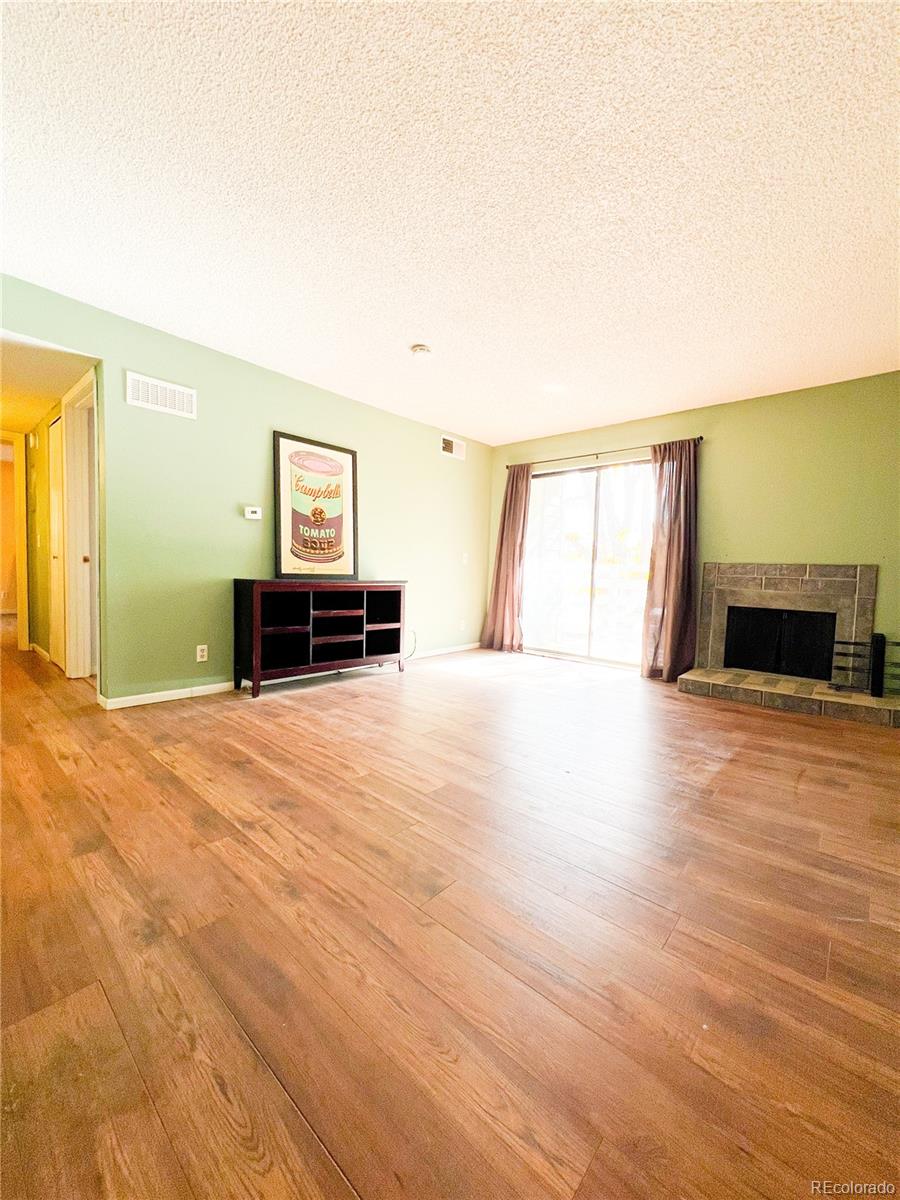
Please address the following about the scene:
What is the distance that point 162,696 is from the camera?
10.3ft

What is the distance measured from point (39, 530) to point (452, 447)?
4.33 metres

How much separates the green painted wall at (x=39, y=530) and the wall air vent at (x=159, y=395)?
4.89ft

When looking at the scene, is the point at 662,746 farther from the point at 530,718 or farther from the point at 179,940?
the point at 179,940

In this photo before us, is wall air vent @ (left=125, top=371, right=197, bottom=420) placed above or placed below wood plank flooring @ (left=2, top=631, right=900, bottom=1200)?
above

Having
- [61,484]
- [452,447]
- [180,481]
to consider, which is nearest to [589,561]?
[452,447]

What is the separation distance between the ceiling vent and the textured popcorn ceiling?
6.81ft

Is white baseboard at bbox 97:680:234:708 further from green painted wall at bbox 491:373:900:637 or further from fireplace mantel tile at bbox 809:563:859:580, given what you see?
fireplace mantel tile at bbox 809:563:859:580

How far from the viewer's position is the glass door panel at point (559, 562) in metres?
5.13

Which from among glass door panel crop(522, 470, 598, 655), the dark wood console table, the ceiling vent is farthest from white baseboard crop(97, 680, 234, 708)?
glass door panel crop(522, 470, 598, 655)

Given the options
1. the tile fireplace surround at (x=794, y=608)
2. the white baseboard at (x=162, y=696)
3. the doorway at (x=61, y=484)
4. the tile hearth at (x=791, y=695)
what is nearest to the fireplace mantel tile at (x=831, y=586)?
the tile fireplace surround at (x=794, y=608)

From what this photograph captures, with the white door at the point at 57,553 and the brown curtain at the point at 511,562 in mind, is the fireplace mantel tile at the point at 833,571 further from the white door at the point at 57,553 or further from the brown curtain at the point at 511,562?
the white door at the point at 57,553

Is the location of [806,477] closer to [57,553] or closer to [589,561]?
[589,561]

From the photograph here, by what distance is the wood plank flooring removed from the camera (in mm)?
717

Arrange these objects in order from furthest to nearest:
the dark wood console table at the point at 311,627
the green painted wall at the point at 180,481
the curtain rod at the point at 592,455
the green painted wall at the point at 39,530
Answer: the curtain rod at the point at 592,455
the green painted wall at the point at 39,530
the dark wood console table at the point at 311,627
the green painted wall at the point at 180,481
